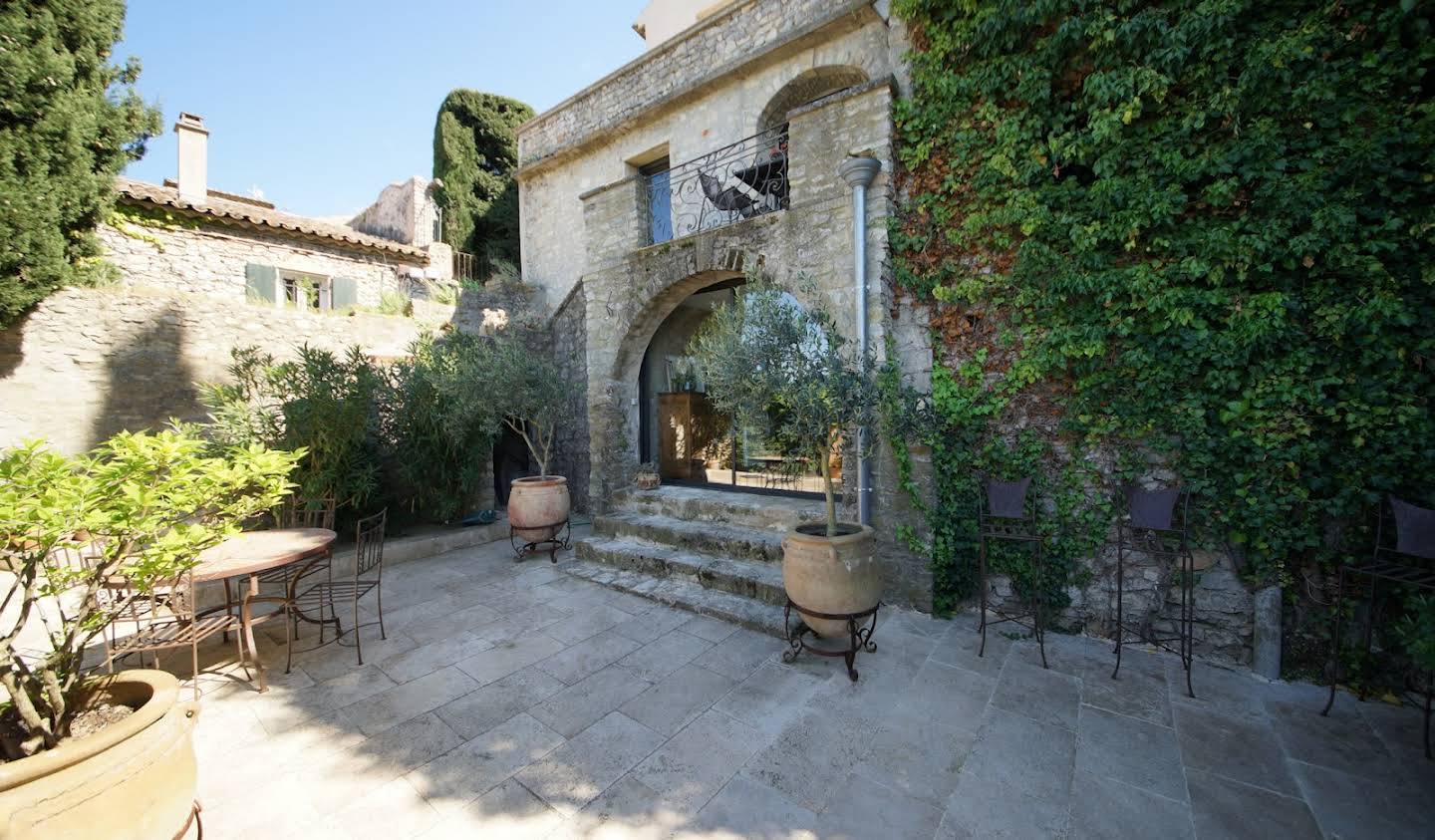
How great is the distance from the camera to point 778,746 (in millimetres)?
2576

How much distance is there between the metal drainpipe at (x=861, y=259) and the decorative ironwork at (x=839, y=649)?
39.7 inches

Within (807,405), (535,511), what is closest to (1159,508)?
(807,405)

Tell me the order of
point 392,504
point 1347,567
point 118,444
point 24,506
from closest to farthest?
point 24,506 → point 118,444 → point 1347,567 → point 392,504

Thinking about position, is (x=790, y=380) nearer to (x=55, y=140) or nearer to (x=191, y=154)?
(x=55, y=140)

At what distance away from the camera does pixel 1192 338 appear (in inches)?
129

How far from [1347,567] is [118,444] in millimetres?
5996

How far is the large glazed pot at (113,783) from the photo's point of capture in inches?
55.2

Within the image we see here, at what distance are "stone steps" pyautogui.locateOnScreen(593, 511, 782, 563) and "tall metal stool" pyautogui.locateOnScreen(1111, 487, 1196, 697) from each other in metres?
2.59

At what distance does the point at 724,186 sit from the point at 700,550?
17.3 feet

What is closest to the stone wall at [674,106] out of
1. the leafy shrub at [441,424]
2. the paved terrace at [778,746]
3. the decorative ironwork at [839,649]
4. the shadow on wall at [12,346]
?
the leafy shrub at [441,424]

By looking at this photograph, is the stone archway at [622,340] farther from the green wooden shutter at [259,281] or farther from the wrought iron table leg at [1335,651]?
the green wooden shutter at [259,281]

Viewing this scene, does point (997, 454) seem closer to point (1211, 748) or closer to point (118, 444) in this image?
point (1211, 748)

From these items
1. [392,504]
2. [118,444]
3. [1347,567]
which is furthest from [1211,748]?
[392,504]

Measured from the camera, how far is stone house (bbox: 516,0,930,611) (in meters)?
4.31
